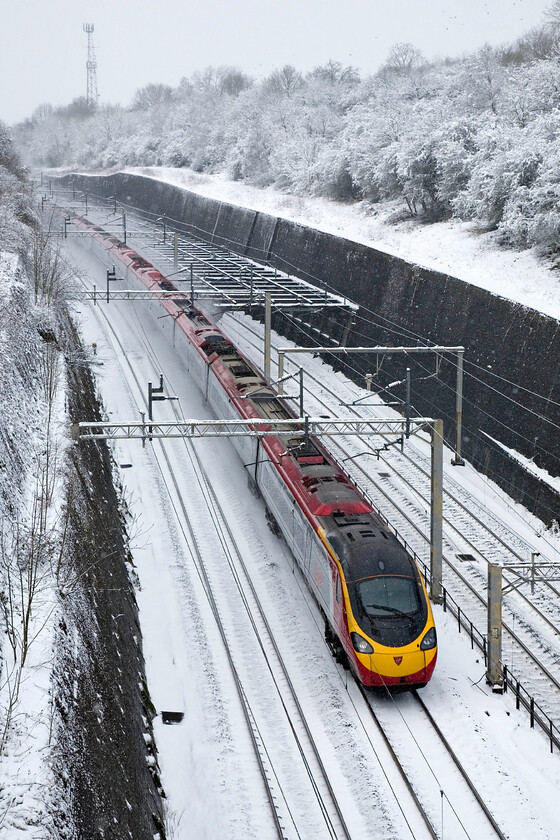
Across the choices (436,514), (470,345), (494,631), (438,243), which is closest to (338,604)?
(494,631)

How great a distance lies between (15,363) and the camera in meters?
19.5

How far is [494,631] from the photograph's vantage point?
15.1 metres

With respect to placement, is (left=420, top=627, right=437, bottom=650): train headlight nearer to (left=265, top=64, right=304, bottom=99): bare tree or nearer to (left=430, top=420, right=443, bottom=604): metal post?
(left=430, top=420, right=443, bottom=604): metal post

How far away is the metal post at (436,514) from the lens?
17.2 m

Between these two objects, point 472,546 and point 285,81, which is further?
point 285,81

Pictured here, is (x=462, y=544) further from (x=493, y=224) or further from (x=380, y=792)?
(x=493, y=224)

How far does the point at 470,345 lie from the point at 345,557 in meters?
14.2

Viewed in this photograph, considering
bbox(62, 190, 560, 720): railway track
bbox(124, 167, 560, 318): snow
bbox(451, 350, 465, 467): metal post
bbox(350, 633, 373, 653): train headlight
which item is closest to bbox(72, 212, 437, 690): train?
bbox(350, 633, 373, 653): train headlight

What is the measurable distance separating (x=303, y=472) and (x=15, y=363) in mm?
7118

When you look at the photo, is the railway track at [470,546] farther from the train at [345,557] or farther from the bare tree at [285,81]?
the bare tree at [285,81]

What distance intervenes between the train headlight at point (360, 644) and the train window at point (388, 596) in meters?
0.42

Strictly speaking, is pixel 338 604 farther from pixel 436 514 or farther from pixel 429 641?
pixel 436 514

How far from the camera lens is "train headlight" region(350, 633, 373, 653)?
14141mm

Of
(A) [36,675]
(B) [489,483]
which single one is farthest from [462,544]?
(A) [36,675]
